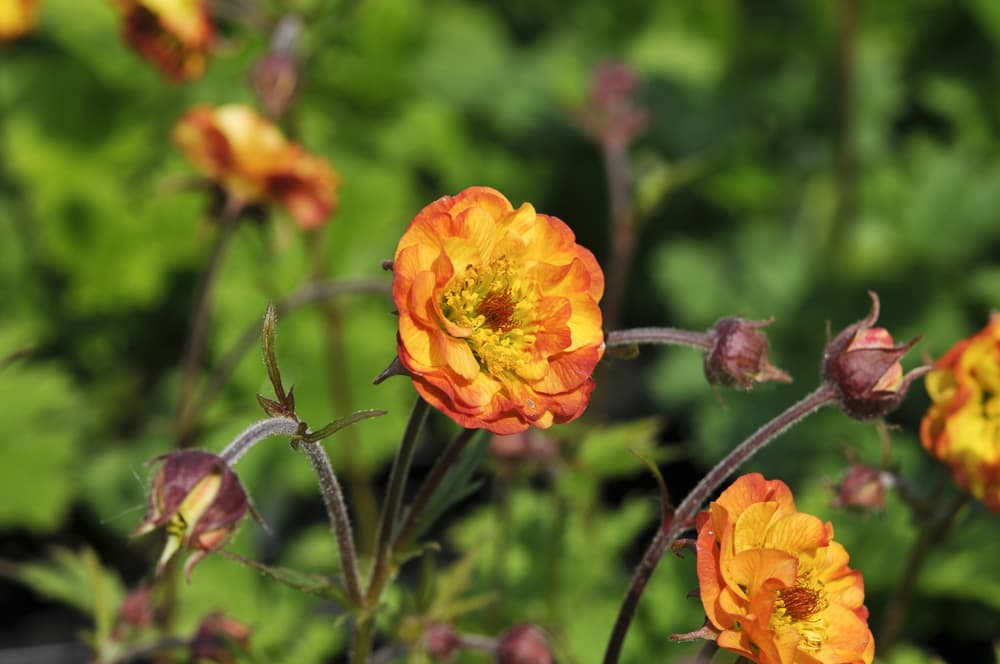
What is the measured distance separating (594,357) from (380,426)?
1.99m

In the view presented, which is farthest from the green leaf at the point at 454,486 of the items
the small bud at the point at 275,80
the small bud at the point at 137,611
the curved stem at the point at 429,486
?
the small bud at the point at 275,80

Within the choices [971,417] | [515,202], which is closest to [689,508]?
[971,417]

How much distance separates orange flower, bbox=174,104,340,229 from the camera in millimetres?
2039

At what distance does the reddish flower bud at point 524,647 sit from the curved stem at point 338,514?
0.30 metres

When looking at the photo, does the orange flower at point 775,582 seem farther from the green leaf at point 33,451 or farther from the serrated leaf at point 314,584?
the green leaf at point 33,451

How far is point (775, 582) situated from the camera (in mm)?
1029

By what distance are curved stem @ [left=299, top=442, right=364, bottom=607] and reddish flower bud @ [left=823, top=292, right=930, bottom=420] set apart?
1.91 ft

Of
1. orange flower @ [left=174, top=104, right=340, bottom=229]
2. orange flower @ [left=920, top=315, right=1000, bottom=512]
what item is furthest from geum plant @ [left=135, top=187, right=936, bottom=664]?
orange flower @ [left=174, top=104, right=340, bottom=229]

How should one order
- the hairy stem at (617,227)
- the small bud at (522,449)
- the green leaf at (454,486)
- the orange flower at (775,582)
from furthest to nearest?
the hairy stem at (617,227)
the small bud at (522,449)
the green leaf at (454,486)
the orange flower at (775,582)

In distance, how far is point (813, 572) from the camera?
115 centimetres

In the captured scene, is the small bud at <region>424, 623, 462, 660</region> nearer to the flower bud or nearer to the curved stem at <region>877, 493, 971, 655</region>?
the flower bud

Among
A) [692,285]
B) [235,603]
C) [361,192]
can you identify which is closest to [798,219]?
[692,285]

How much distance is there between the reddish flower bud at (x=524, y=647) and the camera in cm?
150

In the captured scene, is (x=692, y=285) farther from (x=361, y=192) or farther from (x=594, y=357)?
(x=594, y=357)
